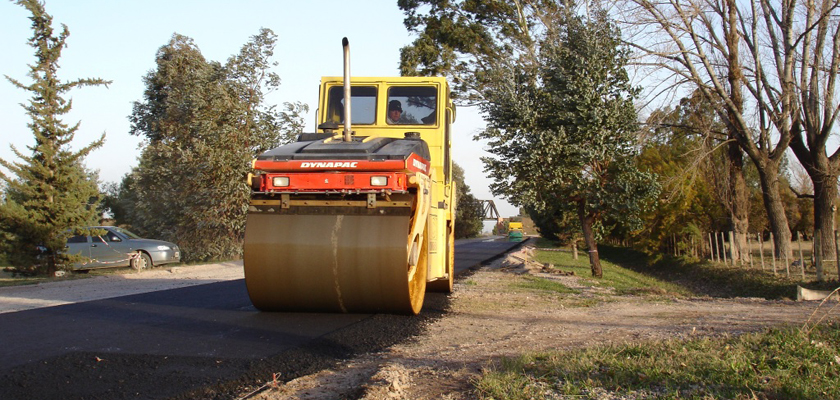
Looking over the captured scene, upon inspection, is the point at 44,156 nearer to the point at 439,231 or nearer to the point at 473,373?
the point at 439,231

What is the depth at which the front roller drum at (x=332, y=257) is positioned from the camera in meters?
7.67

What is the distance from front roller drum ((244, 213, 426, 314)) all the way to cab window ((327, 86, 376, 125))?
3123 mm

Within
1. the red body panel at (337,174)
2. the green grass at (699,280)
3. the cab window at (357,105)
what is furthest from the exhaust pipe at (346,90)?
the green grass at (699,280)

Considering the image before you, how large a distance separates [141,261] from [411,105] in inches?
533

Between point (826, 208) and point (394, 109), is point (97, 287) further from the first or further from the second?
point (826, 208)

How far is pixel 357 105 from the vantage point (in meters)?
10.7

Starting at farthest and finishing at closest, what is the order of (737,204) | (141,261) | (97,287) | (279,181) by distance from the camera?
(737,204) → (141,261) → (97,287) → (279,181)

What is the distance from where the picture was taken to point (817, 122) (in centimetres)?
2236

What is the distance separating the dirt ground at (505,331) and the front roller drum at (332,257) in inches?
32.8

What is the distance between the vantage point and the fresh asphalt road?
515cm

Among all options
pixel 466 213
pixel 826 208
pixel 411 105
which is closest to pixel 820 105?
pixel 826 208

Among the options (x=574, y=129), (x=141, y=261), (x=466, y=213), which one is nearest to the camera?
(x=574, y=129)

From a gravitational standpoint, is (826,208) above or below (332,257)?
above

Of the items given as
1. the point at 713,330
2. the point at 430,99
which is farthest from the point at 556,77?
the point at 713,330
